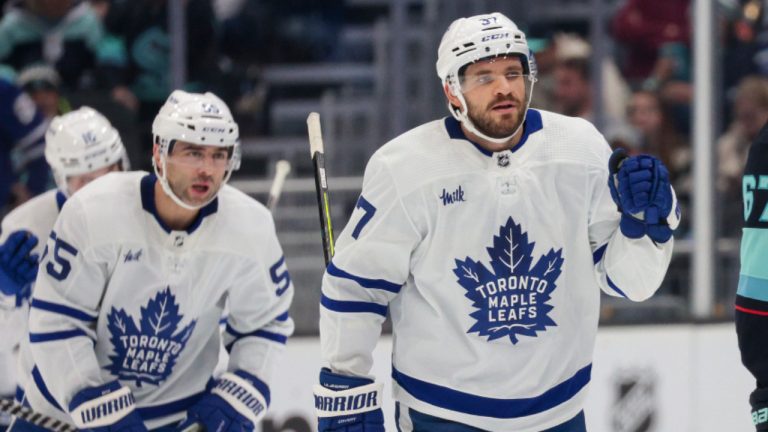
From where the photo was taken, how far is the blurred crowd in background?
514 cm

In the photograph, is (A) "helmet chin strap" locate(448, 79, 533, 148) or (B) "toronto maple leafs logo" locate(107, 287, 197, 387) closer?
(A) "helmet chin strap" locate(448, 79, 533, 148)

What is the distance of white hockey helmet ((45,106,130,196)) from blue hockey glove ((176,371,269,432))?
782 millimetres

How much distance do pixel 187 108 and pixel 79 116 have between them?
0.89 meters

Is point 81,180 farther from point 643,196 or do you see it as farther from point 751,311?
point 751,311

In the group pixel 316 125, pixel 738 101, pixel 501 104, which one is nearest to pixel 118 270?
pixel 316 125

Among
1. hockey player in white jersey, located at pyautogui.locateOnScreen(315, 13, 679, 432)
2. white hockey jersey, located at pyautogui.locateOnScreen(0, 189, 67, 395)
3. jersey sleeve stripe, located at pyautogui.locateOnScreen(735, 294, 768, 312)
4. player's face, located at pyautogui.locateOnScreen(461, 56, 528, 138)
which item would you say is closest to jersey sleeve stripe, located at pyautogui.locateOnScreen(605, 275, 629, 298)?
hockey player in white jersey, located at pyautogui.locateOnScreen(315, 13, 679, 432)

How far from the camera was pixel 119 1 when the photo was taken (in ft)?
17.5

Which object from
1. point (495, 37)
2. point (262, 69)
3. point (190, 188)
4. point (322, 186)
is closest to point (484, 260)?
point (495, 37)

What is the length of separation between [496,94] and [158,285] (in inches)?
37.6

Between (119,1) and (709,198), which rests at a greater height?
(119,1)

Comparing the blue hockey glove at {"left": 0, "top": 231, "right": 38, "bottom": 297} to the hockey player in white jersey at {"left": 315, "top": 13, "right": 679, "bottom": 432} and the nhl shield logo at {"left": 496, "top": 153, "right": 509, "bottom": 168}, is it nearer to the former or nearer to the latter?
the hockey player in white jersey at {"left": 315, "top": 13, "right": 679, "bottom": 432}

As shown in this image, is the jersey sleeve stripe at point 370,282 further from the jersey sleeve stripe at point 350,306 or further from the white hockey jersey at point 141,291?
the white hockey jersey at point 141,291

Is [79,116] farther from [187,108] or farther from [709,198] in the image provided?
[709,198]

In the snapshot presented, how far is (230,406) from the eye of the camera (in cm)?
342
